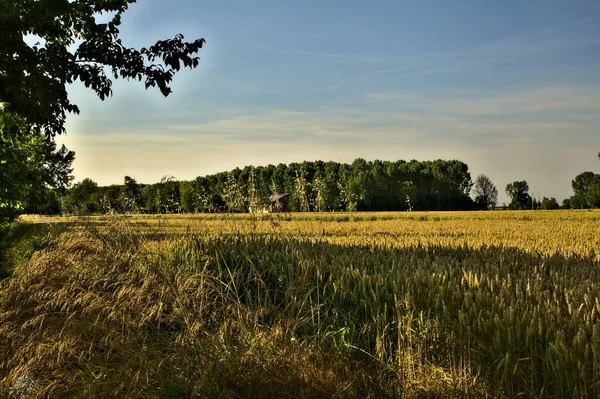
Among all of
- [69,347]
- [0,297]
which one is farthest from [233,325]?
[0,297]

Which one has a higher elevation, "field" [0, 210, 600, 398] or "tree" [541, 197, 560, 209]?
"tree" [541, 197, 560, 209]

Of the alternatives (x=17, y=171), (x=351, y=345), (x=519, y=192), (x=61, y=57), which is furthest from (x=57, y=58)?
(x=519, y=192)

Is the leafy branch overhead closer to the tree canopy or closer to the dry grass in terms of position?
the tree canopy

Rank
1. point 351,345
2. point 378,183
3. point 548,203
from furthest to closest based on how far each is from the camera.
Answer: point 378,183 < point 548,203 < point 351,345

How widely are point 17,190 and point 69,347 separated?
1401 cm

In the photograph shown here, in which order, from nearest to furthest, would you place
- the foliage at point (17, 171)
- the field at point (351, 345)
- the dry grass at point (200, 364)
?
the field at point (351, 345), the dry grass at point (200, 364), the foliage at point (17, 171)

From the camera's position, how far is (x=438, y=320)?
427 cm

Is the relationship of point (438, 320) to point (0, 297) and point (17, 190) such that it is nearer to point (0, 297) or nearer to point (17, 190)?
point (0, 297)

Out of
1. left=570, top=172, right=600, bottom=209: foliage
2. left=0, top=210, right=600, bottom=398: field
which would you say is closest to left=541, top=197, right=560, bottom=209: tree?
left=570, top=172, right=600, bottom=209: foliage

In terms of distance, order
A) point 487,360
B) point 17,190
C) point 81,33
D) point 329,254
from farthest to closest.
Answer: point 17,190
point 81,33
point 329,254
point 487,360

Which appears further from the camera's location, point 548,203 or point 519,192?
point 519,192

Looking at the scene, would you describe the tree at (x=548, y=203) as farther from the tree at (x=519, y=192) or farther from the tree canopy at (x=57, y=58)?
the tree canopy at (x=57, y=58)

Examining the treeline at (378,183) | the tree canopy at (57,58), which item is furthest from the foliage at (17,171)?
the treeline at (378,183)

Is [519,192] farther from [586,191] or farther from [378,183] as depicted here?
[378,183]
